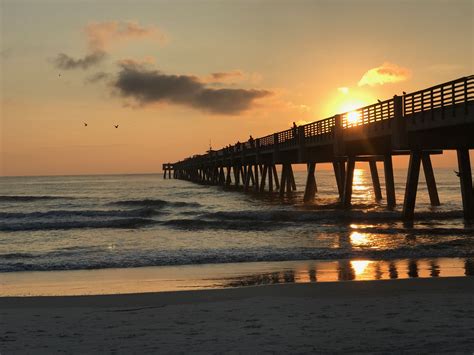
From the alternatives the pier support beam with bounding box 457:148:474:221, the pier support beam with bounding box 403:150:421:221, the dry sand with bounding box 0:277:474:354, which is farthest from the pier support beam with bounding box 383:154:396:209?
the dry sand with bounding box 0:277:474:354

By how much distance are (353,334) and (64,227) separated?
2040 centimetres

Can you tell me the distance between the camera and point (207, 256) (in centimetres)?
1412

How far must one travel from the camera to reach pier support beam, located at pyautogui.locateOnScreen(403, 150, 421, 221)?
2059 cm

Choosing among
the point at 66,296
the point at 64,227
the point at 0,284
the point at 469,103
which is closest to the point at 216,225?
the point at 64,227

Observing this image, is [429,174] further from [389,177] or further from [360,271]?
[360,271]

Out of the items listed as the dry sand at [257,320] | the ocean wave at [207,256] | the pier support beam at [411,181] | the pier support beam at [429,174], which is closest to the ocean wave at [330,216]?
the pier support beam at [411,181]

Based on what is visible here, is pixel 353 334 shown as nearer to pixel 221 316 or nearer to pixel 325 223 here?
pixel 221 316

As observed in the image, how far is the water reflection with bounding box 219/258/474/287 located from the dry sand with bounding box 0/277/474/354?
41.4 inches

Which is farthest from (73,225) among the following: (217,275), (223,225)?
(217,275)

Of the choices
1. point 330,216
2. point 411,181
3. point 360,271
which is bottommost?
point 330,216

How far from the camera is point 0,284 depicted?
422 inches

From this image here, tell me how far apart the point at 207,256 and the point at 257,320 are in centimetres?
758

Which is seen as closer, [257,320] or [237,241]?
[257,320]

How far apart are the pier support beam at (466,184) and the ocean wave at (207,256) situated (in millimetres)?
5778
